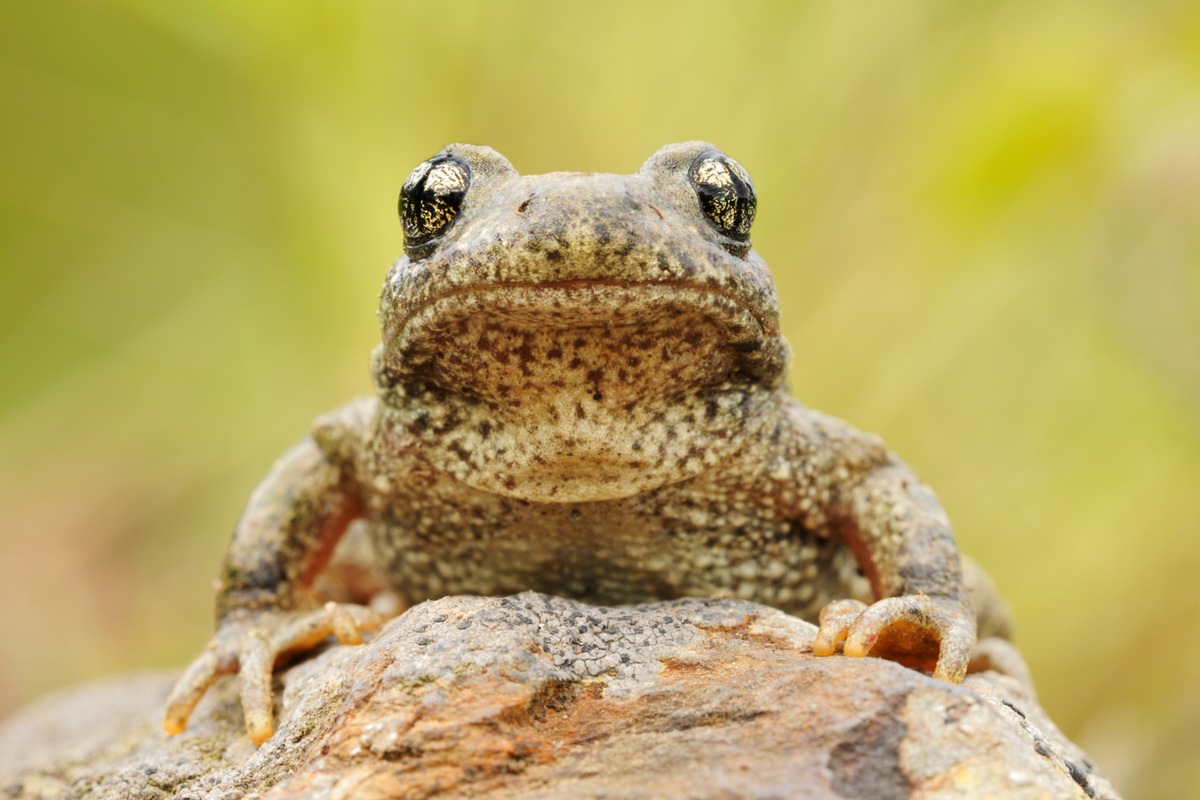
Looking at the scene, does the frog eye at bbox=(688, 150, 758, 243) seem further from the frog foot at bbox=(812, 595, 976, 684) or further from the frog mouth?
the frog foot at bbox=(812, 595, 976, 684)

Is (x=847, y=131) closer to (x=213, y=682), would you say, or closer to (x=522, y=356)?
(x=522, y=356)

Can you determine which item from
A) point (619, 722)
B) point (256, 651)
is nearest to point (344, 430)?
point (256, 651)

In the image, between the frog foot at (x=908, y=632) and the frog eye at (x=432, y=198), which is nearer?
the frog foot at (x=908, y=632)

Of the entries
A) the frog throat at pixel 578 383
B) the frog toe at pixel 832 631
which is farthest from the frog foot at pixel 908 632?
the frog throat at pixel 578 383

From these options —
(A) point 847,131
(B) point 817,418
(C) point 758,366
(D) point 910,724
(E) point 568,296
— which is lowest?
(D) point 910,724

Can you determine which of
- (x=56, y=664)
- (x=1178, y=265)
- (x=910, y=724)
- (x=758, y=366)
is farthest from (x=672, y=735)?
(x=56, y=664)

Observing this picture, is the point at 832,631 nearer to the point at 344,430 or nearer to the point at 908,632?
the point at 908,632

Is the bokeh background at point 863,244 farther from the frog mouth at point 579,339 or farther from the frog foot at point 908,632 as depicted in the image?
the frog mouth at point 579,339
